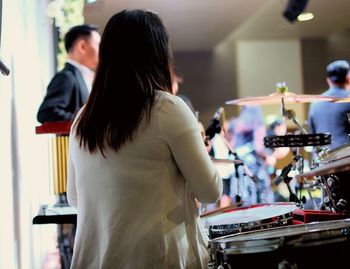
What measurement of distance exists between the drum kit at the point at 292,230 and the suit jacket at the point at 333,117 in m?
0.45

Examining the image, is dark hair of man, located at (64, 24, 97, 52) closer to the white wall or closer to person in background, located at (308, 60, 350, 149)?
person in background, located at (308, 60, 350, 149)

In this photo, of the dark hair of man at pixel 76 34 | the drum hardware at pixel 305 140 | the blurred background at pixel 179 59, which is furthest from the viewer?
the dark hair of man at pixel 76 34

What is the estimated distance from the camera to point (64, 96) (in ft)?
9.02

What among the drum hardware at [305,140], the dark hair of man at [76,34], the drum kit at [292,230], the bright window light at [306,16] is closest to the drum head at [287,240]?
the drum kit at [292,230]

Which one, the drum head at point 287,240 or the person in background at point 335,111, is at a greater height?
the person in background at point 335,111

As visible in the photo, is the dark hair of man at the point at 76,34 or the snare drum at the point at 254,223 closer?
the snare drum at the point at 254,223

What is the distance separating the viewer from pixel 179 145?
142 centimetres

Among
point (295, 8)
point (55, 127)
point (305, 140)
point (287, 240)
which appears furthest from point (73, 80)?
point (295, 8)

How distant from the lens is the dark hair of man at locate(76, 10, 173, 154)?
4.81ft

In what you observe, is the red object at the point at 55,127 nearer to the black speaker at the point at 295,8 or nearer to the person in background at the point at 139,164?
the person in background at the point at 139,164

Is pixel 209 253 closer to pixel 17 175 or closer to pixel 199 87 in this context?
pixel 17 175

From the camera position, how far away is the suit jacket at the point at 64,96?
261 centimetres

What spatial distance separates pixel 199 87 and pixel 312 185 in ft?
16.7

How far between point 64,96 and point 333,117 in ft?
4.33
